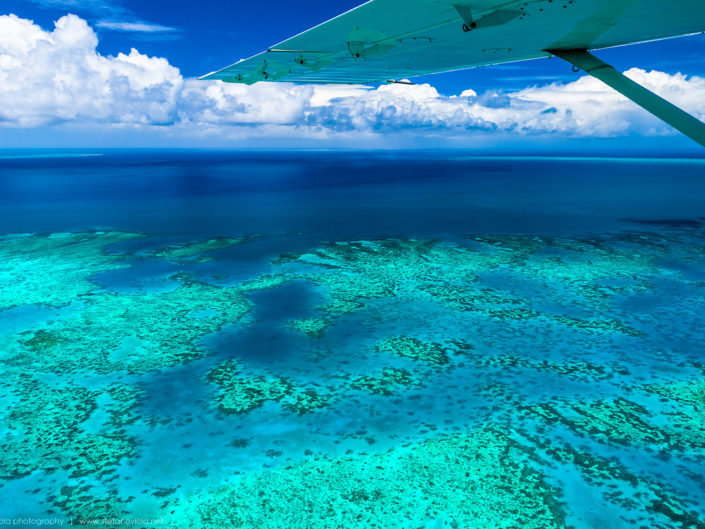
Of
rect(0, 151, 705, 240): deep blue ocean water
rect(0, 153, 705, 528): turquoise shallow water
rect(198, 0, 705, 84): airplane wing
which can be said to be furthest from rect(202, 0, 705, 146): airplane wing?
rect(0, 151, 705, 240): deep blue ocean water

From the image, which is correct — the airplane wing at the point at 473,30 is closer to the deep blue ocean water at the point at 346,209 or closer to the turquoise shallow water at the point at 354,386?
the turquoise shallow water at the point at 354,386

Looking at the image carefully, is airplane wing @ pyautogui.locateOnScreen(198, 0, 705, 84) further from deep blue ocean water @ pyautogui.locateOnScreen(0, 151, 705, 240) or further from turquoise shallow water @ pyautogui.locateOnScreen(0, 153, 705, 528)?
deep blue ocean water @ pyautogui.locateOnScreen(0, 151, 705, 240)

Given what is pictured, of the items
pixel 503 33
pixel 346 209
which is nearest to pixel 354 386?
pixel 503 33

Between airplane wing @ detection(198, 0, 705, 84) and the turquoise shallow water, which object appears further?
the turquoise shallow water

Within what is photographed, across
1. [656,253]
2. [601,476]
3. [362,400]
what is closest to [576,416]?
[601,476]

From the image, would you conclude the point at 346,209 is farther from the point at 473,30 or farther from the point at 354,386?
the point at 473,30

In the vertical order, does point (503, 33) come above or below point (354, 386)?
above
